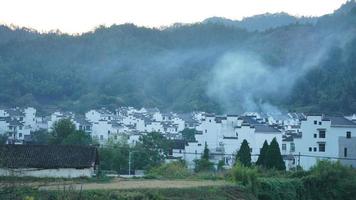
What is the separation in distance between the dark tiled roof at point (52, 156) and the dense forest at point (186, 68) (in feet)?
109

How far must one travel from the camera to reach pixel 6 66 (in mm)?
67875

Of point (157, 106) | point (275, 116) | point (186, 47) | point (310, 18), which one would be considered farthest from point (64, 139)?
point (310, 18)

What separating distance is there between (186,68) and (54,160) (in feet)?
187

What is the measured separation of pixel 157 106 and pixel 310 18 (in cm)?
7170

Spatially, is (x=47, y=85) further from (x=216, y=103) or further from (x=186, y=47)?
(x=186, y=47)

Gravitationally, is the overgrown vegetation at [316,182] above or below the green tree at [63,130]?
below

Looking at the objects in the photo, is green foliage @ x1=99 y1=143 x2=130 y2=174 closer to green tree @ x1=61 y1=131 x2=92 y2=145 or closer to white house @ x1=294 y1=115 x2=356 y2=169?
green tree @ x1=61 y1=131 x2=92 y2=145

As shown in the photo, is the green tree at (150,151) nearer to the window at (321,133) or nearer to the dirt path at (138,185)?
the window at (321,133)

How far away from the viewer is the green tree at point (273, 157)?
74.5 feet

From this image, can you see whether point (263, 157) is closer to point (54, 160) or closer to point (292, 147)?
point (292, 147)

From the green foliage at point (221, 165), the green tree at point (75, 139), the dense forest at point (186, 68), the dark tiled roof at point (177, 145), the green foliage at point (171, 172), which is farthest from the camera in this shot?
the dense forest at point (186, 68)

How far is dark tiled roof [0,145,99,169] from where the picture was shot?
1823 cm

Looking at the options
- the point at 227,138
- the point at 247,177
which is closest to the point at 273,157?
the point at 247,177

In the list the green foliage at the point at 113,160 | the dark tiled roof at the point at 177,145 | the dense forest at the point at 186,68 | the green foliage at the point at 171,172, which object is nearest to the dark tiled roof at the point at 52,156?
the green foliage at the point at 171,172
